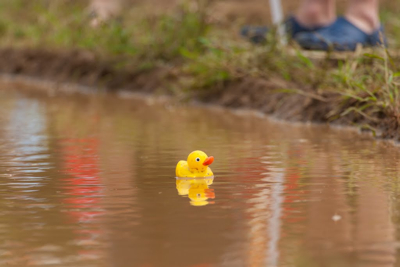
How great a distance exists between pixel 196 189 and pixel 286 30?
4.56 meters

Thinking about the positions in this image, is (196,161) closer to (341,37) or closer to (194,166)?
(194,166)

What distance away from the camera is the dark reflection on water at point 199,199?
7.14 ft

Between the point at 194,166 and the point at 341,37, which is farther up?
the point at 341,37

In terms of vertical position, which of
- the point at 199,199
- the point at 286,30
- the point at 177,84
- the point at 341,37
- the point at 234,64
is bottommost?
the point at 199,199

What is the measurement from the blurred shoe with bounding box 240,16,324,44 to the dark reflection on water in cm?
213

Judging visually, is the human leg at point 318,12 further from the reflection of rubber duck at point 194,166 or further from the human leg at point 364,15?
the reflection of rubber duck at point 194,166

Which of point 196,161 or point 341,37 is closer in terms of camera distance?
point 196,161

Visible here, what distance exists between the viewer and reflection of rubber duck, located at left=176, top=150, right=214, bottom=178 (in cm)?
332

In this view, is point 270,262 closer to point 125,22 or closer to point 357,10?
point 357,10

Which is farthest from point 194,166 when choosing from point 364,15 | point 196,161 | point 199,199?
point 364,15

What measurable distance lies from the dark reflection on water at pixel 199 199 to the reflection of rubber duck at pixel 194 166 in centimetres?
5

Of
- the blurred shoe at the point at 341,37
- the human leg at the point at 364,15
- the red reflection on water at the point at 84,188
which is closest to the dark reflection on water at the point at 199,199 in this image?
the red reflection on water at the point at 84,188

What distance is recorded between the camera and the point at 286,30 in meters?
7.48

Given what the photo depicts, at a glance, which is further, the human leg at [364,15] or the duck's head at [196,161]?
the human leg at [364,15]
